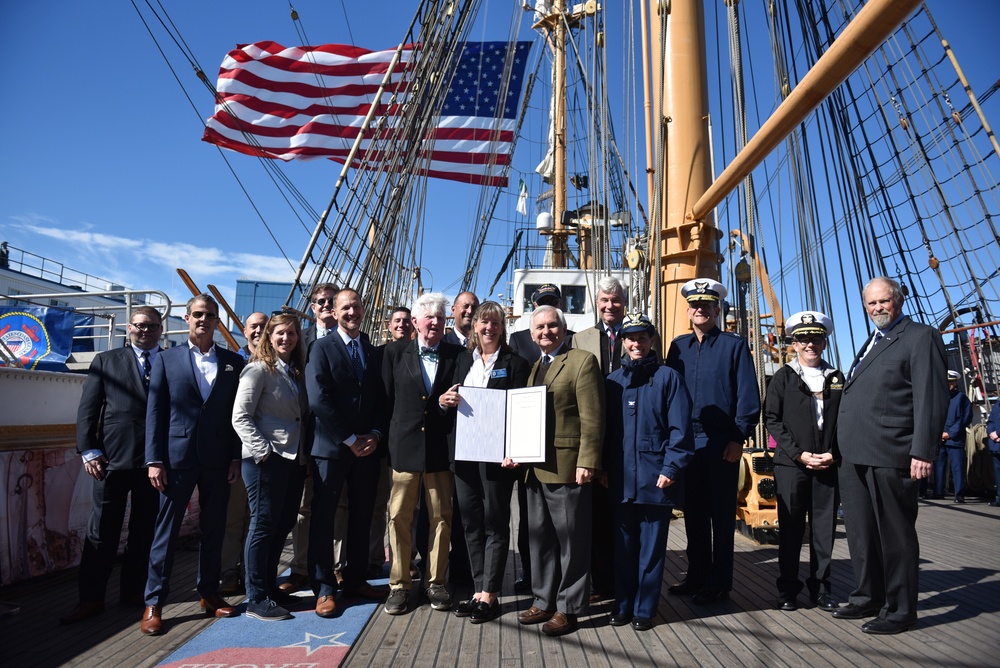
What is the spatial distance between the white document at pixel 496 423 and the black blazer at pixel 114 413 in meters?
1.83

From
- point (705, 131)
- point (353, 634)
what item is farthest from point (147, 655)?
point (705, 131)

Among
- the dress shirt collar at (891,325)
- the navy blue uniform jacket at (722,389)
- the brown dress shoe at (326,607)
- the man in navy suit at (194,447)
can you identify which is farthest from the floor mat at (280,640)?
the dress shirt collar at (891,325)

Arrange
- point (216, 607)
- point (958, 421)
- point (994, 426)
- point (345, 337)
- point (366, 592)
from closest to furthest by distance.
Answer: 1. point (216, 607)
2. point (366, 592)
3. point (345, 337)
4. point (994, 426)
5. point (958, 421)

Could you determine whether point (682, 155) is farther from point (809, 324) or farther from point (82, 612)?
point (82, 612)

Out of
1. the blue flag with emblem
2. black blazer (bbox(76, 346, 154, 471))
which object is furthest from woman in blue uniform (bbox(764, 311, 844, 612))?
the blue flag with emblem

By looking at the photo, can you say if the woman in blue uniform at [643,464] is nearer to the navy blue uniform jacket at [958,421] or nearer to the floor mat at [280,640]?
the floor mat at [280,640]

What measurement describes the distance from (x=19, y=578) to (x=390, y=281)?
6133mm

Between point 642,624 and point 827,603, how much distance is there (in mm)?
1141

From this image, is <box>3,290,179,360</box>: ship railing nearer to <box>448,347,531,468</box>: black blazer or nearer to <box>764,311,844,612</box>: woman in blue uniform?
<box>448,347,531,468</box>: black blazer

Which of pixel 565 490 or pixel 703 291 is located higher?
pixel 703 291

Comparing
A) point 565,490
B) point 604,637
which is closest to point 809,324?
point 565,490

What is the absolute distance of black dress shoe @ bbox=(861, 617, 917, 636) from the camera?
10.0ft

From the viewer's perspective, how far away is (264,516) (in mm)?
3412

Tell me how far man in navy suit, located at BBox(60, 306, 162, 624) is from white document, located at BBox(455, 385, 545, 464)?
1.85 meters
